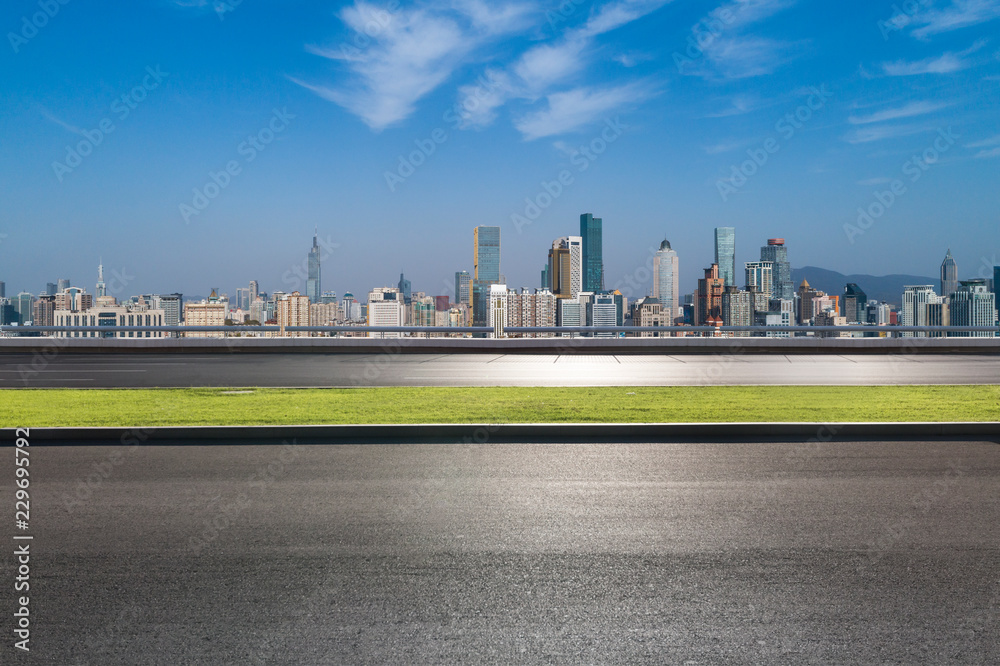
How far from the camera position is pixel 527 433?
867 cm

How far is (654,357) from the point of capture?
2339cm

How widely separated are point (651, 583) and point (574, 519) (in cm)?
130

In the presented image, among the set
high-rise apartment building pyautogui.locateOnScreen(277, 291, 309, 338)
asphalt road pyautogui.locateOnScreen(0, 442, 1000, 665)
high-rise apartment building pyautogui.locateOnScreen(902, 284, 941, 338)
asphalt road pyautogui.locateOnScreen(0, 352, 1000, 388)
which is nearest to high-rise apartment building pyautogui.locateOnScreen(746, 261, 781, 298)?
high-rise apartment building pyautogui.locateOnScreen(902, 284, 941, 338)

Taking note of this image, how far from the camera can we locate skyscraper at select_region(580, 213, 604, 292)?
74.4 m

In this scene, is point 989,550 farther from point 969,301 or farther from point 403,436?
point 969,301

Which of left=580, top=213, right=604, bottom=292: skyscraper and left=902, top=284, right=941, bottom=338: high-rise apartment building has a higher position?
left=580, top=213, right=604, bottom=292: skyscraper

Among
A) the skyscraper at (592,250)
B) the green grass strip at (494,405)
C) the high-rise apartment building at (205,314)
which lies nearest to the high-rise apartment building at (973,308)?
the green grass strip at (494,405)

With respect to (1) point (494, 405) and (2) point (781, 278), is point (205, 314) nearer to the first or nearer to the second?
(1) point (494, 405)

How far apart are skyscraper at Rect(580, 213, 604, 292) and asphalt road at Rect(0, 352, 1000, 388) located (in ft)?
157

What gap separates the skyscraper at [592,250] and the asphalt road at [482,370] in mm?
47995

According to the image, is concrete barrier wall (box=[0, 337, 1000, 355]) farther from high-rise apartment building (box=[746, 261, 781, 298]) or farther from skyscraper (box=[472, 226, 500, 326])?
high-rise apartment building (box=[746, 261, 781, 298])

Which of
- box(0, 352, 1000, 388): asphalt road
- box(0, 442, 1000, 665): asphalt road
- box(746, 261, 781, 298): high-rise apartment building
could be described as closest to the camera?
box(0, 442, 1000, 665): asphalt road

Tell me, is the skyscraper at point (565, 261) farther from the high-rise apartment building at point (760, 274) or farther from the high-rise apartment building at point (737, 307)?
the high-rise apartment building at point (760, 274)

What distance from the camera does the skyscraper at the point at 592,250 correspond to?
74.4 m
